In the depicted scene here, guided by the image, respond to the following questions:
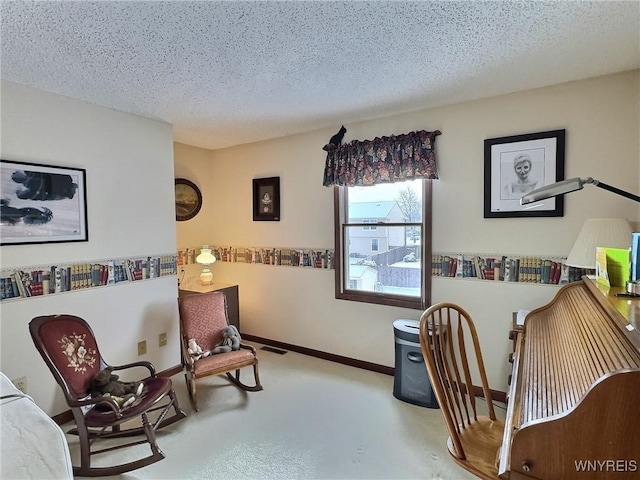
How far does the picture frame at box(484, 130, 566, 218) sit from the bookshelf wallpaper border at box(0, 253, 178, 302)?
2833 millimetres

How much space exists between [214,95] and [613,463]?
9.04 ft

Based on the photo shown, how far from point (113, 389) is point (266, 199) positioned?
2.30 m

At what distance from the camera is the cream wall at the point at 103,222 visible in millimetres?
2295

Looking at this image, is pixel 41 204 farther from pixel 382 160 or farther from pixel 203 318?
pixel 382 160

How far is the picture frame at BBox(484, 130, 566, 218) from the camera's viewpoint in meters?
2.43

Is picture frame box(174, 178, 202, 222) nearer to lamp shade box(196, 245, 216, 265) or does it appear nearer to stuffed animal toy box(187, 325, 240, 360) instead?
lamp shade box(196, 245, 216, 265)

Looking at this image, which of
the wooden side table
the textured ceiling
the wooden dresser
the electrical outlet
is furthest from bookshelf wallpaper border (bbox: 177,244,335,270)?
the wooden dresser

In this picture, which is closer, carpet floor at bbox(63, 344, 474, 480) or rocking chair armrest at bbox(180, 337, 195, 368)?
carpet floor at bbox(63, 344, 474, 480)

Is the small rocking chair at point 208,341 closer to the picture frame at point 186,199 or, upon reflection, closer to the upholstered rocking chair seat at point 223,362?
the upholstered rocking chair seat at point 223,362

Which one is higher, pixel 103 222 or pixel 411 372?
pixel 103 222

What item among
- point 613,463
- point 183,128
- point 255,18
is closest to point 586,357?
point 613,463

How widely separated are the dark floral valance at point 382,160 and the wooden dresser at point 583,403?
1706 millimetres

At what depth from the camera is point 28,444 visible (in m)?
1.20

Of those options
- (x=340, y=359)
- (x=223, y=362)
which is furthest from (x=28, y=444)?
(x=340, y=359)
